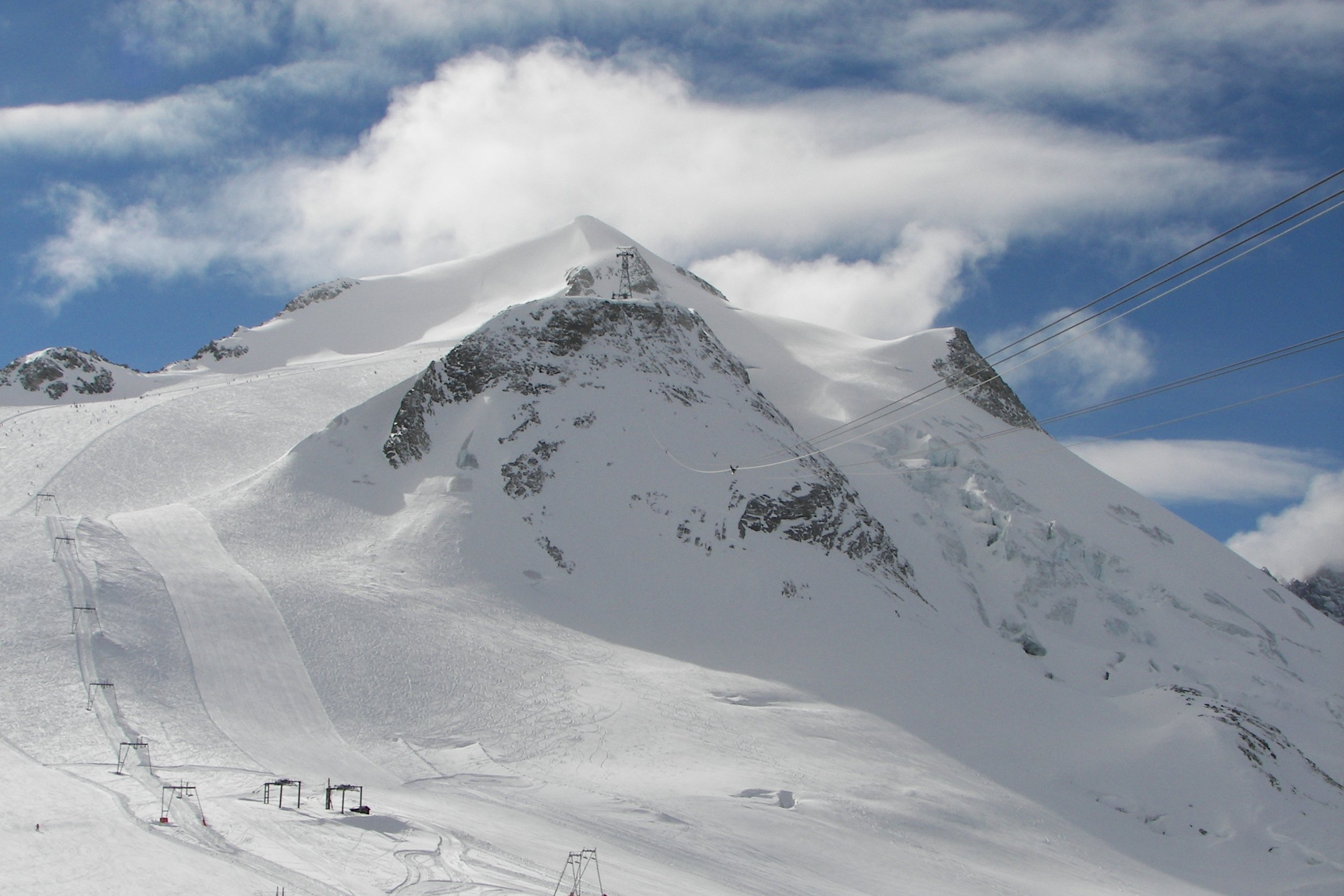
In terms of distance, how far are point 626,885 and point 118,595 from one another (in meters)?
23.9

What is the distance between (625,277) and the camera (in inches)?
3142

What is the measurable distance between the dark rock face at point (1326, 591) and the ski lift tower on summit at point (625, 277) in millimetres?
112260

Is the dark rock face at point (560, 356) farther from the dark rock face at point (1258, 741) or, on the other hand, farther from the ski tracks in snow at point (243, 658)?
the dark rock face at point (1258, 741)

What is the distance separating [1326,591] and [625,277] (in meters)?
129

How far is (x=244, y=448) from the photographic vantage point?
5859 centimetres

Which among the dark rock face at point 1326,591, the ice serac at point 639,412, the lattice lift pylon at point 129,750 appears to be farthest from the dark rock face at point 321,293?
the dark rock face at point 1326,591

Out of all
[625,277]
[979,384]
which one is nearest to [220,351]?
[625,277]

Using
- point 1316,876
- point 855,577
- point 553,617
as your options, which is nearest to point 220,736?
point 553,617

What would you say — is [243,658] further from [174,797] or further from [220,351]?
[220,351]

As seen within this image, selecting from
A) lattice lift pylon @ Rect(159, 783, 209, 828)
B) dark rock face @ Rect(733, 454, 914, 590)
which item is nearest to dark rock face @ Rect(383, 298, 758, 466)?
dark rock face @ Rect(733, 454, 914, 590)

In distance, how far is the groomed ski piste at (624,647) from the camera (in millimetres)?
26062

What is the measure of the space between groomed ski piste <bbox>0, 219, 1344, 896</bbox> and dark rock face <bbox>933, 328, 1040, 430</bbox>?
268 centimetres

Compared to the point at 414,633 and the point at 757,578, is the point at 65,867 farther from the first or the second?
the point at 757,578

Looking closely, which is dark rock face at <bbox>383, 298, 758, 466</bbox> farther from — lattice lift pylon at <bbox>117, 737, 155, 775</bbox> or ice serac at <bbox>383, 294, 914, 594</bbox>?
lattice lift pylon at <bbox>117, 737, 155, 775</bbox>
